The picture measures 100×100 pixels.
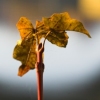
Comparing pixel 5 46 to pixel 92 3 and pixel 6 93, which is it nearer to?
pixel 6 93

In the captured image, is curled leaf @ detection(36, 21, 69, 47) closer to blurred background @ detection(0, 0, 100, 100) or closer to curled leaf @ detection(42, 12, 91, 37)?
curled leaf @ detection(42, 12, 91, 37)

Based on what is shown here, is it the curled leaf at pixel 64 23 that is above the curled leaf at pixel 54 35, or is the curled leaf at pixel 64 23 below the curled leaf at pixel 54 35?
above

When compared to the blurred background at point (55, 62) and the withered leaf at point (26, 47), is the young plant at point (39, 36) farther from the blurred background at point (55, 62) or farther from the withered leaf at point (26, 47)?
the blurred background at point (55, 62)

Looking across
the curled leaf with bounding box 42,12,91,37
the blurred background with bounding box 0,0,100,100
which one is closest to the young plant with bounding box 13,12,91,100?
the curled leaf with bounding box 42,12,91,37

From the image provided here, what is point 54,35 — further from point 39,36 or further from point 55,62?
point 55,62

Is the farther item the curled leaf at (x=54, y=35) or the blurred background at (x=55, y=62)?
the blurred background at (x=55, y=62)

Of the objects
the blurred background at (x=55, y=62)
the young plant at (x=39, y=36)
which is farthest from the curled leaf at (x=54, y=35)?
the blurred background at (x=55, y=62)
